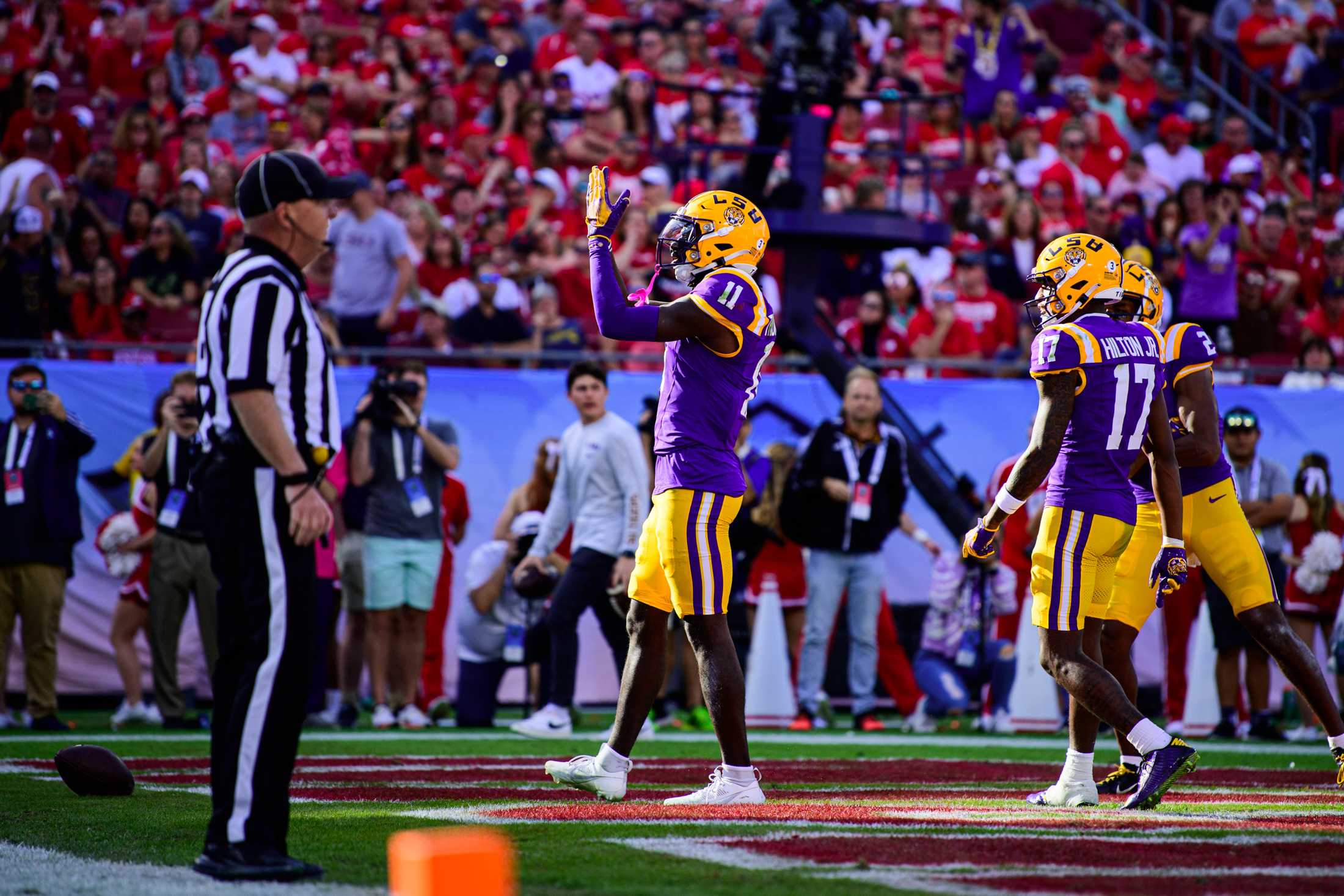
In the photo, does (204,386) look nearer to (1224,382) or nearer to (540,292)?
(540,292)

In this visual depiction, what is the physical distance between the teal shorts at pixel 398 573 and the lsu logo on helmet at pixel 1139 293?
6.00 m

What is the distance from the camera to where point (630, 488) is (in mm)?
10289

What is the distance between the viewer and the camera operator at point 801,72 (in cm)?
1382

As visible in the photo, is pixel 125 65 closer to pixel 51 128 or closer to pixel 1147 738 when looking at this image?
pixel 51 128

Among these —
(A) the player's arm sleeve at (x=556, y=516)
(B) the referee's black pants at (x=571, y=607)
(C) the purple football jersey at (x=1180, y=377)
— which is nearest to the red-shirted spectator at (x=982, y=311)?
(A) the player's arm sleeve at (x=556, y=516)

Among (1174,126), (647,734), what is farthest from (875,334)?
(1174,126)

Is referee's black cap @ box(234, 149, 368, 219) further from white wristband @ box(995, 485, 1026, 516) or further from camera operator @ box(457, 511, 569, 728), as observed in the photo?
camera operator @ box(457, 511, 569, 728)

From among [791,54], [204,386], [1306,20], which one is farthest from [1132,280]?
[1306,20]

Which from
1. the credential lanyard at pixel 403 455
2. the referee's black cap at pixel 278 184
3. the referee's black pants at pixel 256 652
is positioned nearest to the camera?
the referee's black pants at pixel 256 652

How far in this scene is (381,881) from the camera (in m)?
4.47

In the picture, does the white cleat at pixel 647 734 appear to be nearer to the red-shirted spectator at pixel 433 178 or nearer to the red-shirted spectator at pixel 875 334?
the red-shirted spectator at pixel 875 334

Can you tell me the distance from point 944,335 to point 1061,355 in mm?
8235

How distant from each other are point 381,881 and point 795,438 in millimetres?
9128

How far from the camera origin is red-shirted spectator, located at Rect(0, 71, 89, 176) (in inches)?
619
